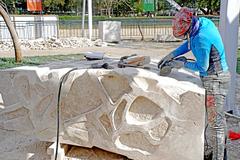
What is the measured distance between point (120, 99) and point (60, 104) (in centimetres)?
63

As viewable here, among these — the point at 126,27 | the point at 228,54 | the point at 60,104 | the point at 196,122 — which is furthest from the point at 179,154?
the point at 126,27

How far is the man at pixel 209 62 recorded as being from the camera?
2750 mm

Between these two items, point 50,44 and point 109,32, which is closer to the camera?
point 50,44

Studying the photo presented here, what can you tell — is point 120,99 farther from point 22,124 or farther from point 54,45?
point 54,45

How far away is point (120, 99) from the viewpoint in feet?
10.2

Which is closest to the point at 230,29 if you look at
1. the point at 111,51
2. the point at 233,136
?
the point at 233,136

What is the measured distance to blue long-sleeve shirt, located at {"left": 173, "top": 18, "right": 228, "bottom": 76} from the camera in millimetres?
2721

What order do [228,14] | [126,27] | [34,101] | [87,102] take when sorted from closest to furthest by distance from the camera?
[87,102]
[34,101]
[228,14]
[126,27]

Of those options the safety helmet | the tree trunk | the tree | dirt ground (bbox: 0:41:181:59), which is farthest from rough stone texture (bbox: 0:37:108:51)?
the tree

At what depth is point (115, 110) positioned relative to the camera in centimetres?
315

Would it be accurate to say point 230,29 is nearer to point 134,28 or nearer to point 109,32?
point 109,32

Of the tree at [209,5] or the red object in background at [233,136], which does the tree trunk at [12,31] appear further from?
the tree at [209,5]

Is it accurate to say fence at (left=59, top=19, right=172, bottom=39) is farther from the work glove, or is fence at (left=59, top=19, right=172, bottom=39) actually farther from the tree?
the work glove

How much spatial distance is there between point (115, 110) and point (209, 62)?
0.92 meters
